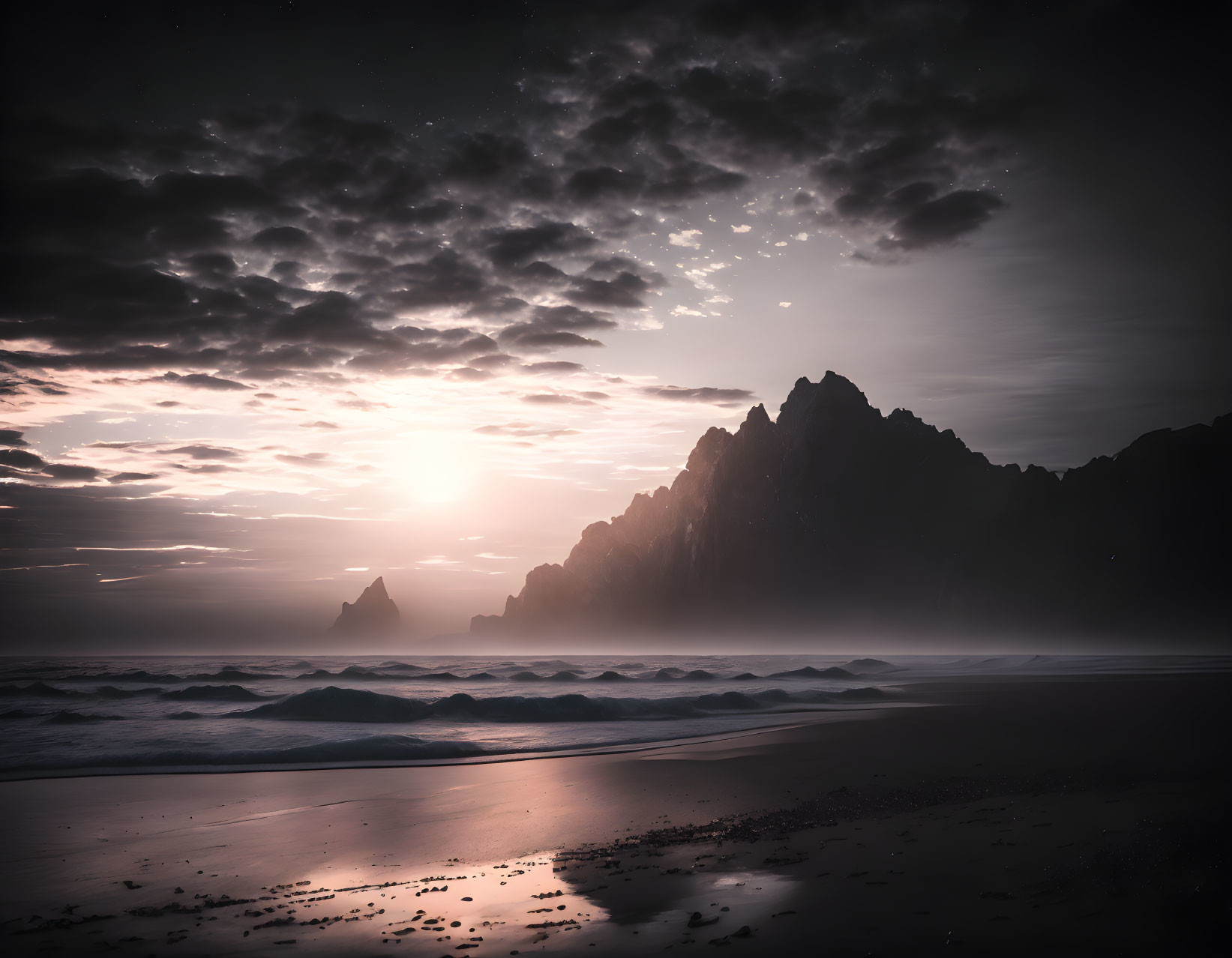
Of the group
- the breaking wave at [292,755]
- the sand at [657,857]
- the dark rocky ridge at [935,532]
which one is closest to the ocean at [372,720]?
the breaking wave at [292,755]

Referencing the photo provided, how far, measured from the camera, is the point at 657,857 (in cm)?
877

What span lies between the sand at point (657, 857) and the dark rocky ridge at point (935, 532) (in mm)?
113208

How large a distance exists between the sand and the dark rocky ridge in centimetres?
11321

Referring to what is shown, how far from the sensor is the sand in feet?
19.7

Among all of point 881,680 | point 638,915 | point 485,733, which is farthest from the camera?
point 881,680

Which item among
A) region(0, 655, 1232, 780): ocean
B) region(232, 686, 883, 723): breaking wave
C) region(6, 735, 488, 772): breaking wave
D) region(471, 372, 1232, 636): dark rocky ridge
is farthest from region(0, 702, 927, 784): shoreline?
region(471, 372, 1232, 636): dark rocky ridge

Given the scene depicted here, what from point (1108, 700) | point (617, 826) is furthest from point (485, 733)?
point (1108, 700)

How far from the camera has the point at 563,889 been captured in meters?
7.59

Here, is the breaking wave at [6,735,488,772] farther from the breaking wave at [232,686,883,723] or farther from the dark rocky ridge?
the dark rocky ridge

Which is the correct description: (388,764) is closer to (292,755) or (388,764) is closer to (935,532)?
(292,755)

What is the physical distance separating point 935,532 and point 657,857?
135m

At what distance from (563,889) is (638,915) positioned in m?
1.39

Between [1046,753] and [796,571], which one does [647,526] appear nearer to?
[796,571]

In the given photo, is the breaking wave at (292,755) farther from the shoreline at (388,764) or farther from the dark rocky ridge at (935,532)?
the dark rocky ridge at (935,532)
